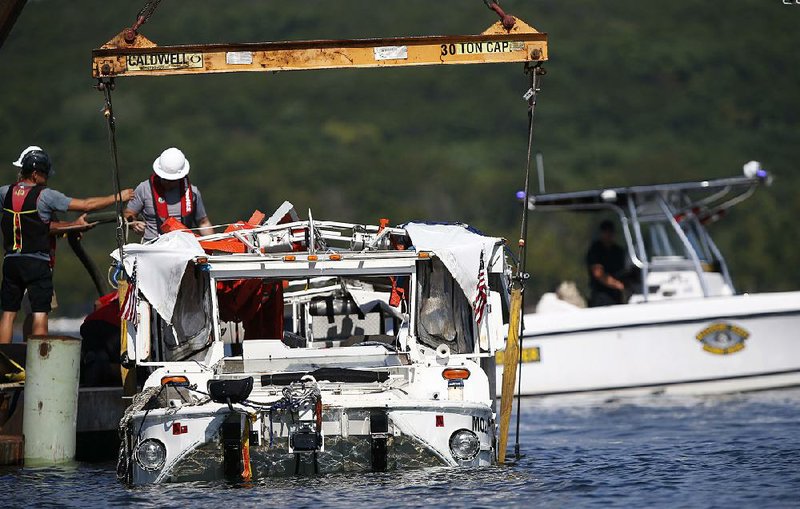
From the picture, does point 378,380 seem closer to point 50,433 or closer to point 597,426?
point 50,433

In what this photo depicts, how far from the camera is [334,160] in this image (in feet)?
299

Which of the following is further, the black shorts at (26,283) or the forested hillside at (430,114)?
the forested hillside at (430,114)

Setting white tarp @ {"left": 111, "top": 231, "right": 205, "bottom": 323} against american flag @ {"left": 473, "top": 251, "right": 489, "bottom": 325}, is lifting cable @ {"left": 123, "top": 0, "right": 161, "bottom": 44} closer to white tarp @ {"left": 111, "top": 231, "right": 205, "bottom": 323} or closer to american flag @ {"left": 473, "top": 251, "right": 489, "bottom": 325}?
white tarp @ {"left": 111, "top": 231, "right": 205, "bottom": 323}

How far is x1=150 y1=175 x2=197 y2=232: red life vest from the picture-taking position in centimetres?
1482

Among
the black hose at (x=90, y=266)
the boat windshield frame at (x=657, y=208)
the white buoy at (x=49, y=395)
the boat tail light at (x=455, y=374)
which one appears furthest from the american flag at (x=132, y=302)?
the boat windshield frame at (x=657, y=208)

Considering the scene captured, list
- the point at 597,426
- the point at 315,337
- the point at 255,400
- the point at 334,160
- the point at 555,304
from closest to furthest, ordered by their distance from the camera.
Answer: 1. the point at 255,400
2. the point at 315,337
3. the point at 597,426
4. the point at 555,304
5. the point at 334,160

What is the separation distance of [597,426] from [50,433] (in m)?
6.59

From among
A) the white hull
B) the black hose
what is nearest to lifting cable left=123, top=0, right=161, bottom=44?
the black hose

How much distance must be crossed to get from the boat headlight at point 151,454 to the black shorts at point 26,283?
3.74m

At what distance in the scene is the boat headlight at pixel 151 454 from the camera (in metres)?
11.4

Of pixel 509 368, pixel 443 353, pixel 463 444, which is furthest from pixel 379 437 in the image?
pixel 509 368

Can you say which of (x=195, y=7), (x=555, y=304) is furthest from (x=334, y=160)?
(x=555, y=304)

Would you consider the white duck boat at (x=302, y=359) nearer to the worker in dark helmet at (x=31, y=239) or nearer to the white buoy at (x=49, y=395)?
the white buoy at (x=49, y=395)

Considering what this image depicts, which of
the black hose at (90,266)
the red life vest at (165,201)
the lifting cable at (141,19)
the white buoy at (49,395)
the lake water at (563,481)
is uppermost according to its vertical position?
the lifting cable at (141,19)
